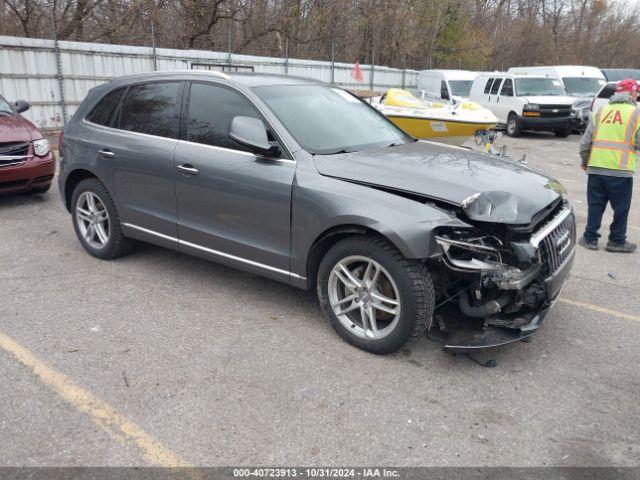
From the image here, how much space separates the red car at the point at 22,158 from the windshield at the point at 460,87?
14637 mm

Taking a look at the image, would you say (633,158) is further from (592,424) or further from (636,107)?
(592,424)

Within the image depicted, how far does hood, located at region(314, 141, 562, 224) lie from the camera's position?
11.1 feet

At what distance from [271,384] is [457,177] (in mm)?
1784

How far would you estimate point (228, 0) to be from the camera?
2042 cm

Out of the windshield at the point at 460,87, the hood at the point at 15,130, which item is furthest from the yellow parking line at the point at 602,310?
the windshield at the point at 460,87

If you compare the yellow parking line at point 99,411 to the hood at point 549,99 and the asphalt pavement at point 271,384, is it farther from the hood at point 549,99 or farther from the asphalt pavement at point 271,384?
the hood at point 549,99

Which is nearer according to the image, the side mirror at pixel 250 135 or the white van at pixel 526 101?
the side mirror at pixel 250 135

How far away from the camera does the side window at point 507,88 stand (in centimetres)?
1767

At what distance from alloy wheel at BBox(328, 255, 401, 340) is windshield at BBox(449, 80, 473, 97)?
1662cm

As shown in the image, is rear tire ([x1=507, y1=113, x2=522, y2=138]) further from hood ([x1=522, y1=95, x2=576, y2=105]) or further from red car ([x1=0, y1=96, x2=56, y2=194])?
red car ([x1=0, y1=96, x2=56, y2=194])

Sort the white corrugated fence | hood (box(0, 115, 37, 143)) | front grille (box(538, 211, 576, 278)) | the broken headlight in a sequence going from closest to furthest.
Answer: the broken headlight
front grille (box(538, 211, 576, 278))
hood (box(0, 115, 37, 143))
the white corrugated fence

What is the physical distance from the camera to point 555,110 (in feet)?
55.3

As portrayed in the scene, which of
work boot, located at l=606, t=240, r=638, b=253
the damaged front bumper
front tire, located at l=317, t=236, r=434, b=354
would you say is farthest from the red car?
work boot, located at l=606, t=240, r=638, b=253

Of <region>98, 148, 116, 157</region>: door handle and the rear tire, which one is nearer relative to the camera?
<region>98, 148, 116, 157</region>: door handle
